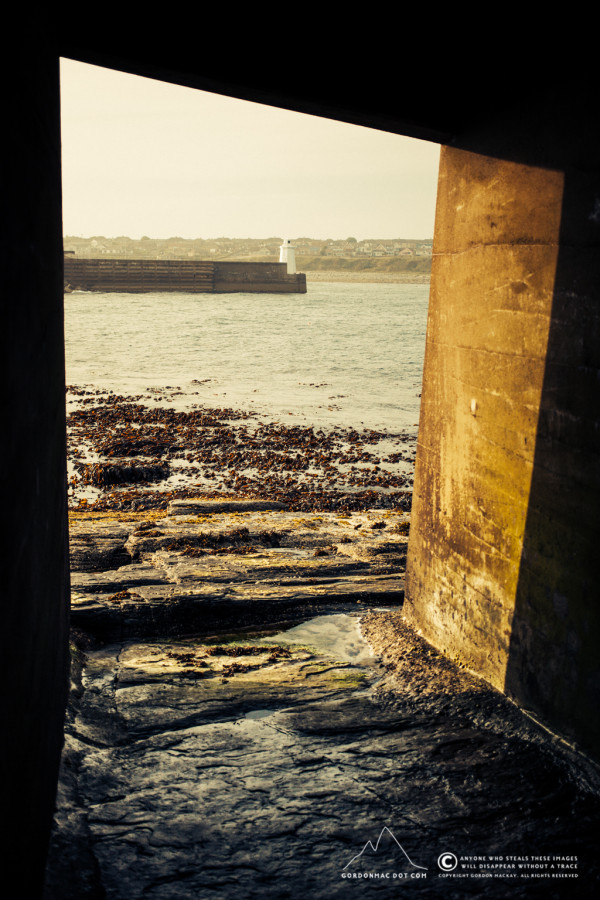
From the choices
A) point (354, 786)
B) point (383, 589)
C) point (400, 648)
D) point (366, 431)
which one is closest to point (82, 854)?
point (354, 786)

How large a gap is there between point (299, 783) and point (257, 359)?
101 feet

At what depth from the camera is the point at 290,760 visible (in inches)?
142

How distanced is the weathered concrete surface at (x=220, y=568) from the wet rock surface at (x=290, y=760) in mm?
28

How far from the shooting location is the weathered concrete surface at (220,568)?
5566mm

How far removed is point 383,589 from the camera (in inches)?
249

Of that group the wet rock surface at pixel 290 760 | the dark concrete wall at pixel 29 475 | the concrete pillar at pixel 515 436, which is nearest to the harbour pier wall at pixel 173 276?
the wet rock surface at pixel 290 760

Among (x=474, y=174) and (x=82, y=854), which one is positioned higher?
(x=474, y=174)

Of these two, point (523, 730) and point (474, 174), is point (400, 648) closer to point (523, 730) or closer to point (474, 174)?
point (523, 730)

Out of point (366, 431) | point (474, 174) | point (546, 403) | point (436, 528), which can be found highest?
point (474, 174)

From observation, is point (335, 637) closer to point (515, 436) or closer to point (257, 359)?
point (515, 436)

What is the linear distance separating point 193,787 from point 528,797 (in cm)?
162

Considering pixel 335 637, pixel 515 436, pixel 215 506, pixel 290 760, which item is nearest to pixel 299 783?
pixel 290 760

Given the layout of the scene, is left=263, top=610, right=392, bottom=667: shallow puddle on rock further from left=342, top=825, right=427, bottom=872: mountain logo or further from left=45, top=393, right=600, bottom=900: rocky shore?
left=342, top=825, right=427, bottom=872: mountain logo

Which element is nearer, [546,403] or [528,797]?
[528,797]
